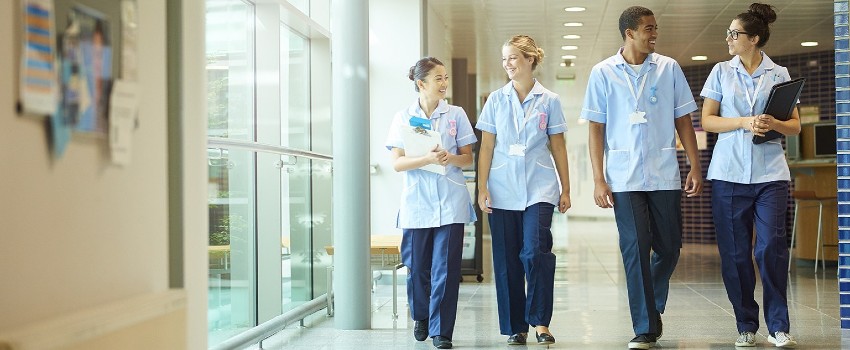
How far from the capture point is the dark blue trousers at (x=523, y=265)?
16.4 ft

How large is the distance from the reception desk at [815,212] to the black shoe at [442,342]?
6.79 m

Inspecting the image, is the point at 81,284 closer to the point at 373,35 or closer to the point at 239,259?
the point at 239,259

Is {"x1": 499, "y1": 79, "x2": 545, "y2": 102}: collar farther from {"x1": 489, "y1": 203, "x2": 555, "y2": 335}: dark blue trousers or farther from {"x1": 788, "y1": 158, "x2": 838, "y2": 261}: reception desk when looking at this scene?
{"x1": 788, "y1": 158, "x2": 838, "y2": 261}: reception desk

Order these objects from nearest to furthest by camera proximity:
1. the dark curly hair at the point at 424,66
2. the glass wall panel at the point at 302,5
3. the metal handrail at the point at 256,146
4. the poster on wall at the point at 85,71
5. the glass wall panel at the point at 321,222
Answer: the poster on wall at the point at 85,71
the metal handrail at the point at 256,146
the dark curly hair at the point at 424,66
the glass wall panel at the point at 302,5
the glass wall panel at the point at 321,222

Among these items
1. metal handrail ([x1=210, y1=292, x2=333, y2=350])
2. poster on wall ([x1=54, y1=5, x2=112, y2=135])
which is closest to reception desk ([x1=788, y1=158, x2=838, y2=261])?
metal handrail ([x1=210, y1=292, x2=333, y2=350])

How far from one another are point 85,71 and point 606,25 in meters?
10.3

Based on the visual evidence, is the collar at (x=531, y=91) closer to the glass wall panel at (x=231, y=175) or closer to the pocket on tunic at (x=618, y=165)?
the pocket on tunic at (x=618, y=165)

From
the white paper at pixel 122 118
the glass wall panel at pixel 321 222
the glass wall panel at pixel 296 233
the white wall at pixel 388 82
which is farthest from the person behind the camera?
the white wall at pixel 388 82

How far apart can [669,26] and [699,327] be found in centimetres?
718

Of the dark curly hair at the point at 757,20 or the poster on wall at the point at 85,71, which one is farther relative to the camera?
the dark curly hair at the point at 757,20

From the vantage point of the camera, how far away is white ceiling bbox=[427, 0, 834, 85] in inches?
422

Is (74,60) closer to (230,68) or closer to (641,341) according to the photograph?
(230,68)

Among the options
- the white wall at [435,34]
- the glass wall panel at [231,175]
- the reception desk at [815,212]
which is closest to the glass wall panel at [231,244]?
the glass wall panel at [231,175]

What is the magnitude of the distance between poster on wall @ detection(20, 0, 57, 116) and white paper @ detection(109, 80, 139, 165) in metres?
0.32
